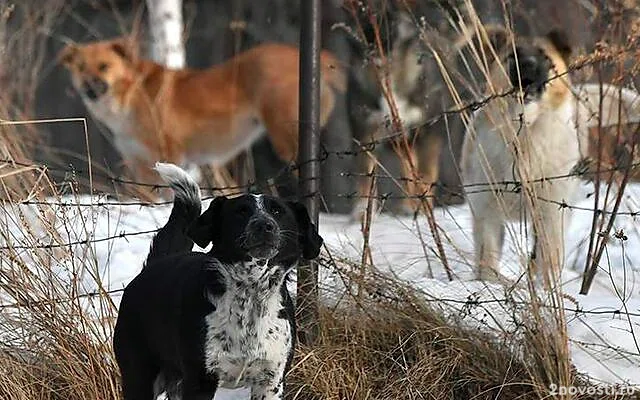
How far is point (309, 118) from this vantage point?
407cm

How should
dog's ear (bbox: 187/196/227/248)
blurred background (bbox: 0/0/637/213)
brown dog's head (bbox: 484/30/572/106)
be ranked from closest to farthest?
dog's ear (bbox: 187/196/227/248) < brown dog's head (bbox: 484/30/572/106) < blurred background (bbox: 0/0/637/213)

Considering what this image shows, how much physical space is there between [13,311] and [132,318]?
2.55 ft

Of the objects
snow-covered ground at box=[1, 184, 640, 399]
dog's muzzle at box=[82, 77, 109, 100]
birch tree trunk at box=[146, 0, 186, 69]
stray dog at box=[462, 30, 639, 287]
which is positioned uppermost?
birch tree trunk at box=[146, 0, 186, 69]

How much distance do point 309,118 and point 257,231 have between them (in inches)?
44.4

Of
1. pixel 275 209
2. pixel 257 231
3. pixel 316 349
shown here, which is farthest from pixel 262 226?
pixel 316 349

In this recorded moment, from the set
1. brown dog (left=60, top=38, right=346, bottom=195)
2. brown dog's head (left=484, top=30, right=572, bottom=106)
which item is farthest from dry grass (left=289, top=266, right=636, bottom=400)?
brown dog (left=60, top=38, right=346, bottom=195)

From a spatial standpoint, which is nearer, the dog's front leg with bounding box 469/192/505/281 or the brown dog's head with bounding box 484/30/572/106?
the brown dog's head with bounding box 484/30/572/106

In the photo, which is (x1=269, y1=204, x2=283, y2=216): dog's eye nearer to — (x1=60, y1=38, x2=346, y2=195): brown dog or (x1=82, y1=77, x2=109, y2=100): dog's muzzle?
(x1=60, y1=38, x2=346, y2=195): brown dog

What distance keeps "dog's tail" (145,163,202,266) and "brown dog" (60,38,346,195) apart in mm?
5365

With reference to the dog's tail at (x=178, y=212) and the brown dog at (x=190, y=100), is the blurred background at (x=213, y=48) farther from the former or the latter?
the dog's tail at (x=178, y=212)

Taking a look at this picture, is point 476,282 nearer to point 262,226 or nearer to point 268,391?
point 268,391

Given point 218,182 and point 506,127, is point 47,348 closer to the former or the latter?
point 506,127

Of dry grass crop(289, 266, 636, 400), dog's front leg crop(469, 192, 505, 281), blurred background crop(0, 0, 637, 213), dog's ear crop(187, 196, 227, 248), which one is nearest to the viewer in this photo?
dog's ear crop(187, 196, 227, 248)

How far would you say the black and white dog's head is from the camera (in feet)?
9.91
